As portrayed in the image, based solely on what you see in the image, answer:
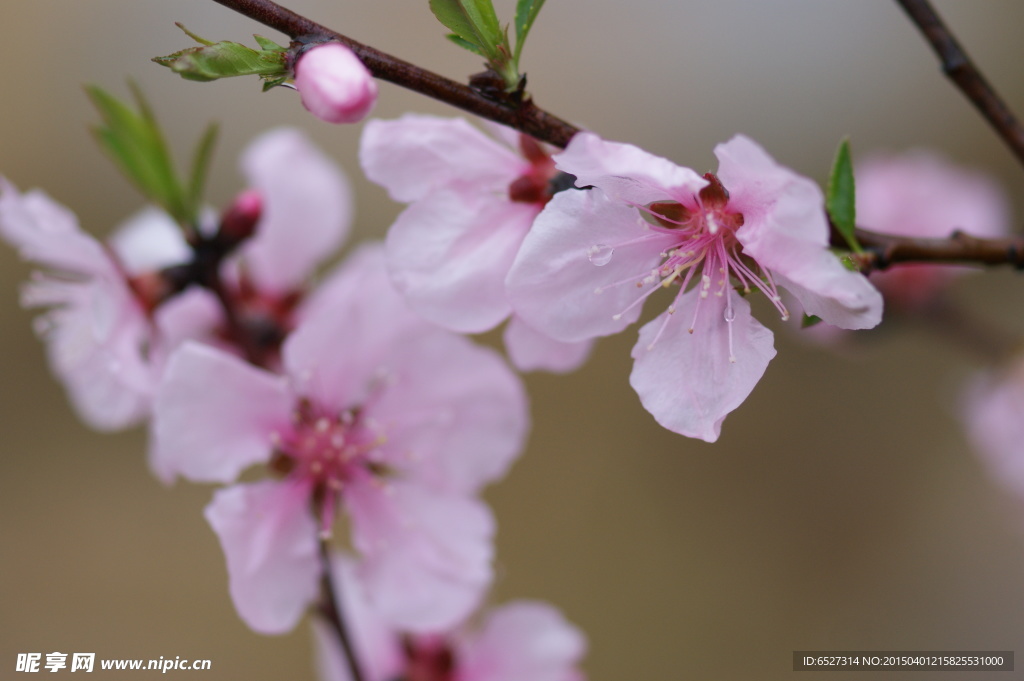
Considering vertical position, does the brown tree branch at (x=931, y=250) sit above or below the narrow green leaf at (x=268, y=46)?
below

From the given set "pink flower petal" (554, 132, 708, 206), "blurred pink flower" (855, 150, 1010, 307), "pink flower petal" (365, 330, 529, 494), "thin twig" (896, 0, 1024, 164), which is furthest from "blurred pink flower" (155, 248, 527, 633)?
"blurred pink flower" (855, 150, 1010, 307)

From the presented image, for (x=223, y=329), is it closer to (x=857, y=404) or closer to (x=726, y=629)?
(x=726, y=629)

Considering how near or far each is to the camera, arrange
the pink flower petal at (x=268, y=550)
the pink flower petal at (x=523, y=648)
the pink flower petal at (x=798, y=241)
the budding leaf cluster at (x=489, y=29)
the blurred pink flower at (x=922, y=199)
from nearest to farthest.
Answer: the pink flower petal at (x=798, y=241) → the budding leaf cluster at (x=489, y=29) → the pink flower petal at (x=268, y=550) → the pink flower petal at (x=523, y=648) → the blurred pink flower at (x=922, y=199)

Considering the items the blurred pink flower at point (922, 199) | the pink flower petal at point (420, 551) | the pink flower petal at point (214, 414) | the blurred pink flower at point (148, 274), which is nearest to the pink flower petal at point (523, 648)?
the pink flower petal at point (420, 551)

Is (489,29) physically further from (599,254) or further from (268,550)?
(268,550)

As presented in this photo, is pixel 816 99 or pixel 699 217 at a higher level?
pixel 816 99

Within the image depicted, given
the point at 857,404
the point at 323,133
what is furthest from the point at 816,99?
the point at 323,133

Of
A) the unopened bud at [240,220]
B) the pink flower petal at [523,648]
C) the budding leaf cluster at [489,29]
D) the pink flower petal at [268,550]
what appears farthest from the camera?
the pink flower petal at [523,648]

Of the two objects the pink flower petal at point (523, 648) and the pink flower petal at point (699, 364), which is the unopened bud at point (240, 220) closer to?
the pink flower petal at point (699, 364)

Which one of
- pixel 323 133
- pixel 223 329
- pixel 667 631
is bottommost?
pixel 667 631
